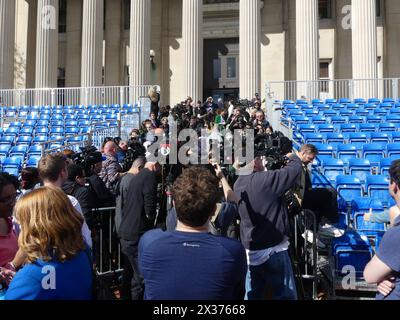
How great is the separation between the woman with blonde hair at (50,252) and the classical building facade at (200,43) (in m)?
19.1

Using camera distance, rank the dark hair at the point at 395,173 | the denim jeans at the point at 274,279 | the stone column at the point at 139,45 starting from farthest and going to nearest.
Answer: the stone column at the point at 139,45 → the denim jeans at the point at 274,279 → the dark hair at the point at 395,173

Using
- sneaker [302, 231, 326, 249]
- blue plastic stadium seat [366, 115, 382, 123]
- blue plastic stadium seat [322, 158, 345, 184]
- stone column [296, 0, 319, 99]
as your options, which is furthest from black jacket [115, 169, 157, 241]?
stone column [296, 0, 319, 99]

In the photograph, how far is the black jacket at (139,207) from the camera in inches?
192

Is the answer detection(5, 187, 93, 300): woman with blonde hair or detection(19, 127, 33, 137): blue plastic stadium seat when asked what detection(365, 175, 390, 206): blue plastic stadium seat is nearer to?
detection(5, 187, 93, 300): woman with blonde hair

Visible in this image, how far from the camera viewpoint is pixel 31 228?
7.54 feet

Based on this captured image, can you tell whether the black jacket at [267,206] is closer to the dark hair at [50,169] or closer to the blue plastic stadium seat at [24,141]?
the dark hair at [50,169]

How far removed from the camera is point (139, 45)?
22.4m

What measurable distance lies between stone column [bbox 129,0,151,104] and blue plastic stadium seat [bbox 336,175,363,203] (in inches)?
636

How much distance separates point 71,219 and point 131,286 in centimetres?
288

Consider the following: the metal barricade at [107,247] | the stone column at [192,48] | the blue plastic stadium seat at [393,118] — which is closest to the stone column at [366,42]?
the blue plastic stadium seat at [393,118]

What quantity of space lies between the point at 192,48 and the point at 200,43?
2.00ft

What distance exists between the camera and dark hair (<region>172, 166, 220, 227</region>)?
239 cm
